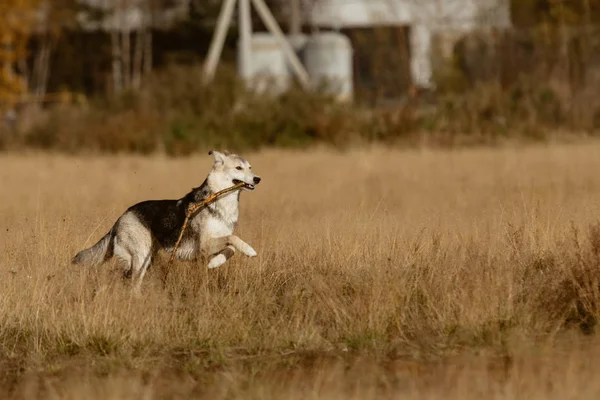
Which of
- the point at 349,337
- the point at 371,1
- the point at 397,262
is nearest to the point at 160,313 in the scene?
the point at 349,337

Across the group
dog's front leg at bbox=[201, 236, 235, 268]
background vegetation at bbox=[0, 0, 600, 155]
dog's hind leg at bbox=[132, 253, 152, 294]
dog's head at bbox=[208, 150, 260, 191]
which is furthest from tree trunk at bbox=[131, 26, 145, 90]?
dog's front leg at bbox=[201, 236, 235, 268]

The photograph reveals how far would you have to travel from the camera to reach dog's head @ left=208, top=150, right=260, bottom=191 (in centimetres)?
1072

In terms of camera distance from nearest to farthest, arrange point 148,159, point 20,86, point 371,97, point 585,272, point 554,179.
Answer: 1. point 585,272
2. point 554,179
3. point 148,159
4. point 371,97
5. point 20,86

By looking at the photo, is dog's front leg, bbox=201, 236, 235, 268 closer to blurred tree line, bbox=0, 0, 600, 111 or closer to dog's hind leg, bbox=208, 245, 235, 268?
dog's hind leg, bbox=208, 245, 235, 268

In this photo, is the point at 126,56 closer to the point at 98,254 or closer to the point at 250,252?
the point at 98,254

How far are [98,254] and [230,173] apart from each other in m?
1.44

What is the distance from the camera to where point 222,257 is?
10.2 meters

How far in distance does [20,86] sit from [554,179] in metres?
22.6

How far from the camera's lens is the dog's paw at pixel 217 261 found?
399 inches

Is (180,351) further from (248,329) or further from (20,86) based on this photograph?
(20,86)

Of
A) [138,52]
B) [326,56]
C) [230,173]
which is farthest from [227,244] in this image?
[138,52]

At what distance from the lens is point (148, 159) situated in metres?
24.5

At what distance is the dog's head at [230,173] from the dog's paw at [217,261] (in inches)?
31.2

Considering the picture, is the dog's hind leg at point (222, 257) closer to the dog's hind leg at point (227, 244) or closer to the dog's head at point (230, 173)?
the dog's hind leg at point (227, 244)
